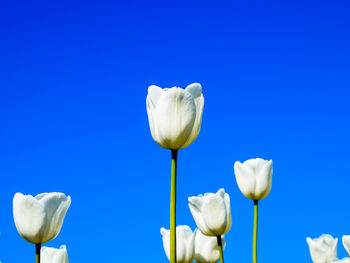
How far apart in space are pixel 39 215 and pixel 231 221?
5.06 ft

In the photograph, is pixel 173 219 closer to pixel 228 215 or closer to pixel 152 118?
pixel 152 118

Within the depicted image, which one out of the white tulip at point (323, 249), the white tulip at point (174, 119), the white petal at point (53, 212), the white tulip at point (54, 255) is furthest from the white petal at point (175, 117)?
the white tulip at point (323, 249)

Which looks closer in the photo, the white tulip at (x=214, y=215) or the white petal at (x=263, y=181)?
the white tulip at (x=214, y=215)

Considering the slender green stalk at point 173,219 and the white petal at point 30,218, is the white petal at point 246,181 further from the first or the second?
the white petal at point 30,218

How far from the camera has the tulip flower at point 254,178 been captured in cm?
411

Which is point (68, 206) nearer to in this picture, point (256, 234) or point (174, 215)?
point (174, 215)

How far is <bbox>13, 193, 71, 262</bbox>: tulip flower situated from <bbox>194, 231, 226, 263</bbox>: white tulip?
1.56 meters

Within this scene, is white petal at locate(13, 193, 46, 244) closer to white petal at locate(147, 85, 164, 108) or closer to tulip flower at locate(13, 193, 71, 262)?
tulip flower at locate(13, 193, 71, 262)

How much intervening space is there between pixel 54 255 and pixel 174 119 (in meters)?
1.53

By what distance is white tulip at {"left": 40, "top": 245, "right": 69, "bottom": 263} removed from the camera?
3814 mm

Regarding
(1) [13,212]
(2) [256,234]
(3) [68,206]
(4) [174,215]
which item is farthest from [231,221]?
(1) [13,212]

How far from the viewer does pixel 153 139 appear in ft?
11.0

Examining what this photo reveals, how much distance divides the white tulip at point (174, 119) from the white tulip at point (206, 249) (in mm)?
1427

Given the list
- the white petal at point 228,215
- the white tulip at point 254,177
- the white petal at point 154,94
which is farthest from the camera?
the white tulip at point 254,177
